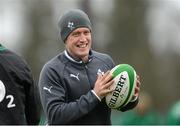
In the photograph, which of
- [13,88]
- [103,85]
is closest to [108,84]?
[103,85]

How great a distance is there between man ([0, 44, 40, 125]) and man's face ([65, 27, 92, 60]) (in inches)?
23.1

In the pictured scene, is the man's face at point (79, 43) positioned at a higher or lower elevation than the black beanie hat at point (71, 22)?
lower

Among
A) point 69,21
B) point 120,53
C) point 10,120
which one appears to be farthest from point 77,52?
point 120,53

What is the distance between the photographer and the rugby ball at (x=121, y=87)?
959 centimetres

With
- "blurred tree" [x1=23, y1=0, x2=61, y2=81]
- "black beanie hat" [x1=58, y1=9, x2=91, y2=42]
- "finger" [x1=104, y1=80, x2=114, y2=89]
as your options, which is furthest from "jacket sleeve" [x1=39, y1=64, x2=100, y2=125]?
"blurred tree" [x1=23, y1=0, x2=61, y2=81]

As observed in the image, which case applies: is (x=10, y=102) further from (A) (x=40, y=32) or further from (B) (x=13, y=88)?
(A) (x=40, y=32)

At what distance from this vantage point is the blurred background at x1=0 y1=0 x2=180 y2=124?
123 feet

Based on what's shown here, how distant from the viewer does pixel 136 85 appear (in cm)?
980

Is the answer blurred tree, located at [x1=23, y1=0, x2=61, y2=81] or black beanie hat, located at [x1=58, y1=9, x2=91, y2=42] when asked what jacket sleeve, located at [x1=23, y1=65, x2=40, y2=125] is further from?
blurred tree, located at [x1=23, y1=0, x2=61, y2=81]

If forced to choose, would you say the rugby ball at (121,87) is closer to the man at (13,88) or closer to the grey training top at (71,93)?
the grey training top at (71,93)

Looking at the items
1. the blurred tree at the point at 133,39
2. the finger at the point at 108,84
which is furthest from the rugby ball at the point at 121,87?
the blurred tree at the point at 133,39

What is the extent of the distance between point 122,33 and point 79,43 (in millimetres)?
29446

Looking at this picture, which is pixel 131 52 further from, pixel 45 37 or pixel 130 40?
pixel 45 37

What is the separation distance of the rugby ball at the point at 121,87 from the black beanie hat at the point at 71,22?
0.59 meters
